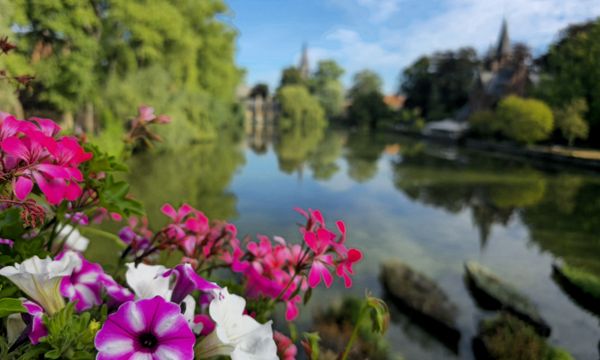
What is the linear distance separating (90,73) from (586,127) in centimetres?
3760

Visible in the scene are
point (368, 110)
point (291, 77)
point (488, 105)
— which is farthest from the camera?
point (291, 77)

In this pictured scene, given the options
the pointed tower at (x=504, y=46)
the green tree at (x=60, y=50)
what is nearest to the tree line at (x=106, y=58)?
the green tree at (x=60, y=50)

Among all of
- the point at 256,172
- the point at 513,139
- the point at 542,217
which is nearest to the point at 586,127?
the point at 513,139

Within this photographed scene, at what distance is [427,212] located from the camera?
1599 cm

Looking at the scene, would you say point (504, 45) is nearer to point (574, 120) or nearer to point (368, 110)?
point (368, 110)

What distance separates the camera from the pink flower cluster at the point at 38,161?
0.96 metres

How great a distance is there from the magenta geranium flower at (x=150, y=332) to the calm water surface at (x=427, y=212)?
22.0 feet

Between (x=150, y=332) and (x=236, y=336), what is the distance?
0.71 feet

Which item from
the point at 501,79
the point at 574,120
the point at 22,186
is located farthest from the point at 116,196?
the point at 501,79

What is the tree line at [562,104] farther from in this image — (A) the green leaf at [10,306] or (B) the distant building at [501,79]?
(A) the green leaf at [10,306]

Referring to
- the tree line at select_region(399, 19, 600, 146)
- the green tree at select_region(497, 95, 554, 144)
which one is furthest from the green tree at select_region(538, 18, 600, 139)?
the green tree at select_region(497, 95, 554, 144)

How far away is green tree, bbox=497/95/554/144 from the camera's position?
109 feet

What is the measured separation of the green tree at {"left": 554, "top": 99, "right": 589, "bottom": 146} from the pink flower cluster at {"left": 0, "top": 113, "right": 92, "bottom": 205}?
38627 millimetres

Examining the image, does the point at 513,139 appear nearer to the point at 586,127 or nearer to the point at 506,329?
the point at 586,127
